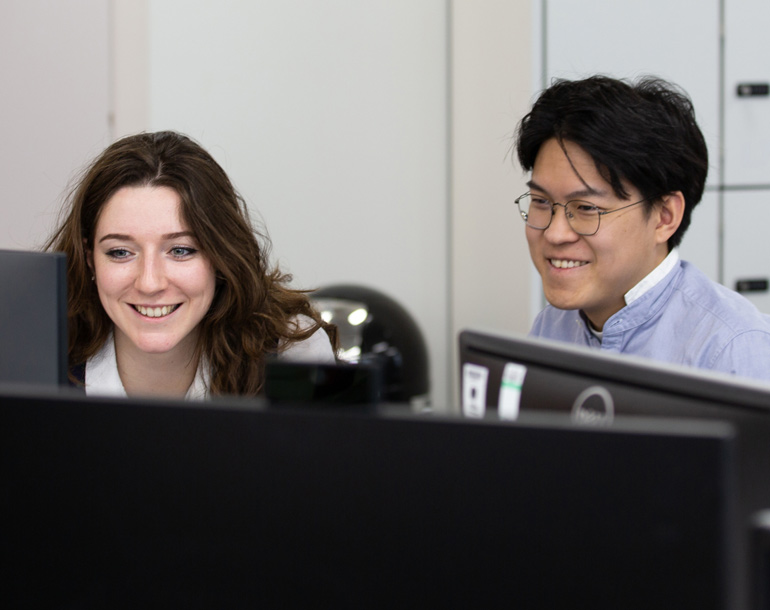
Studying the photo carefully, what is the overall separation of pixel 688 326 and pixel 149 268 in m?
0.99

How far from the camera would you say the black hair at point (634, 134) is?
170cm

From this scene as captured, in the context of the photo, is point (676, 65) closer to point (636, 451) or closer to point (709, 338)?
point (709, 338)

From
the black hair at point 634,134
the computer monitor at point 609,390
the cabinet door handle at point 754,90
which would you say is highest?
the cabinet door handle at point 754,90

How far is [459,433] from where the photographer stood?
0.53 meters

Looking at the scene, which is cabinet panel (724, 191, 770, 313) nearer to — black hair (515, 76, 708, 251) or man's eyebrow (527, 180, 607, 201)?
black hair (515, 76, 708, 251)

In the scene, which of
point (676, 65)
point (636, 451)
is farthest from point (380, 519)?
point (676, 65)

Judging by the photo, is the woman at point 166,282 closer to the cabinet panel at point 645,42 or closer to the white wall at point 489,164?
the white wall at point 489,164

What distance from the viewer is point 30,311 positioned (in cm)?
109

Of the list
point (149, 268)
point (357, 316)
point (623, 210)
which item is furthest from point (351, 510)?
point (357, 316)

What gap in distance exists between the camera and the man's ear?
Result: 5.76 ft

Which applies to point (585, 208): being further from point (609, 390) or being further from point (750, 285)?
point (750, 285)

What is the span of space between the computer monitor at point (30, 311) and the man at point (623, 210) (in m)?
1.00

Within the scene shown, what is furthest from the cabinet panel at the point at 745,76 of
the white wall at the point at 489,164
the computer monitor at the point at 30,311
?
the computer monitor at the point at 30,311

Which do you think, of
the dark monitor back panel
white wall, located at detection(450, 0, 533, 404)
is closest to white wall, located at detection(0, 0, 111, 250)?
white wall, located at detection(450, 0, 533, 404)
